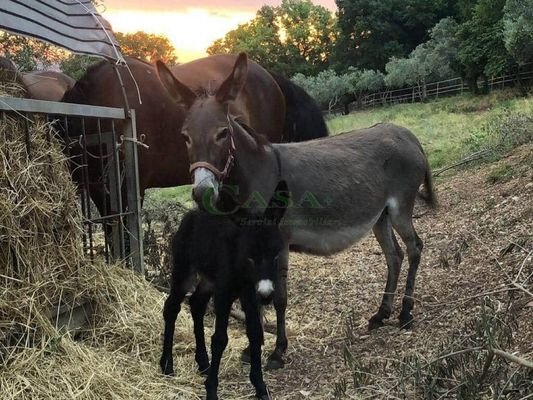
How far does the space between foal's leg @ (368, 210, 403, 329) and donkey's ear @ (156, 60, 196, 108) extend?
6.55 feet

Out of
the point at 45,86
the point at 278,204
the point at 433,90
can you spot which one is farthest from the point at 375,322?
the point at 433,90

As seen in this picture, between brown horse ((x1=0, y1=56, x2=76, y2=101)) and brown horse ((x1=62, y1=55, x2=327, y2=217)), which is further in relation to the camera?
brown horse ((x1=62, y1=55, x2=327, y2=217))

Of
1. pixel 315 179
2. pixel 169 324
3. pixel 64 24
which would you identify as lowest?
pixel 169 324

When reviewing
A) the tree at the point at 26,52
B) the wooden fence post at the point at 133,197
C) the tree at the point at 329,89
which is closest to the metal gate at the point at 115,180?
the wooden fence post at the point at 133,197

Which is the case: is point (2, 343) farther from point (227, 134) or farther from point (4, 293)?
point (227, 134)

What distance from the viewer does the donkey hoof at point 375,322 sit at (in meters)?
4.46

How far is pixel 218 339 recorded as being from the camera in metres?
3.34

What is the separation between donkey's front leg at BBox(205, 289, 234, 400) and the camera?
3.30 metres

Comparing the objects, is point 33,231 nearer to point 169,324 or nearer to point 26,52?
point 169,324

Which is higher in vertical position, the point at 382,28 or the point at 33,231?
the point at 382,28

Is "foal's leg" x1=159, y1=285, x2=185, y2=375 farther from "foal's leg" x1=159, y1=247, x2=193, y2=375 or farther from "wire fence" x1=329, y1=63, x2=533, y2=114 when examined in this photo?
"wire fence" x1=329, y1=63, x2=533, y2=114

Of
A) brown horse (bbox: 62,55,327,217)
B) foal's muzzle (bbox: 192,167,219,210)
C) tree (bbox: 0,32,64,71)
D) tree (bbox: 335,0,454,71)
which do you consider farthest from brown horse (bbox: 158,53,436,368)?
tree (bbox: 335,0,454,71)

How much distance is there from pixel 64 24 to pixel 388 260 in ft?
10.6

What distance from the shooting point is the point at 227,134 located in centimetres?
352
